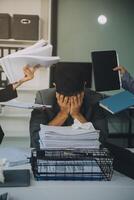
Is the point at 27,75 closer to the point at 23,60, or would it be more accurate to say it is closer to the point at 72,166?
the point at 23,60

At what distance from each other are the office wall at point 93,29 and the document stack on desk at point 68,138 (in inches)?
100.0

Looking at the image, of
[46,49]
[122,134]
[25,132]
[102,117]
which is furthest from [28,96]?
[46,49]

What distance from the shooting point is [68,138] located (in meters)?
1.29

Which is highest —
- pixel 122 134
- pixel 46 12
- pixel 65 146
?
pixel 46 12

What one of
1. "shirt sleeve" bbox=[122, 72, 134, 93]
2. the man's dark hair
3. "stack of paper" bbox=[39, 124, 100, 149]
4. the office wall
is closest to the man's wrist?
the man's dark hair

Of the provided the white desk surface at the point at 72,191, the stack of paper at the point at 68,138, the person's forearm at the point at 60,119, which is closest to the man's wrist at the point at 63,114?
the person's forearm at the point at 60,119

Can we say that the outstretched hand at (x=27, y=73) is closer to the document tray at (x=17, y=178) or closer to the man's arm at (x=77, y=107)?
the document tray at (x=17, y=178)

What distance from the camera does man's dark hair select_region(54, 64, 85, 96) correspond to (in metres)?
1.87

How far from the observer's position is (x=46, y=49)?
132 centimetres

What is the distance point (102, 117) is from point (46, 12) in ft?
6.82

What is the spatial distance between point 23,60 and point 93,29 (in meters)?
2.62

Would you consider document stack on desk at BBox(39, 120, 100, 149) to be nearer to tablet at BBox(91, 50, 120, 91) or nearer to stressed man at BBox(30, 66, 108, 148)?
stressed man at BBox(30, 66, 108, 148)

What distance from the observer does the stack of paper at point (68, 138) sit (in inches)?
50.4

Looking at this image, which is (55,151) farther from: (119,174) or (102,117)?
(102,117)
